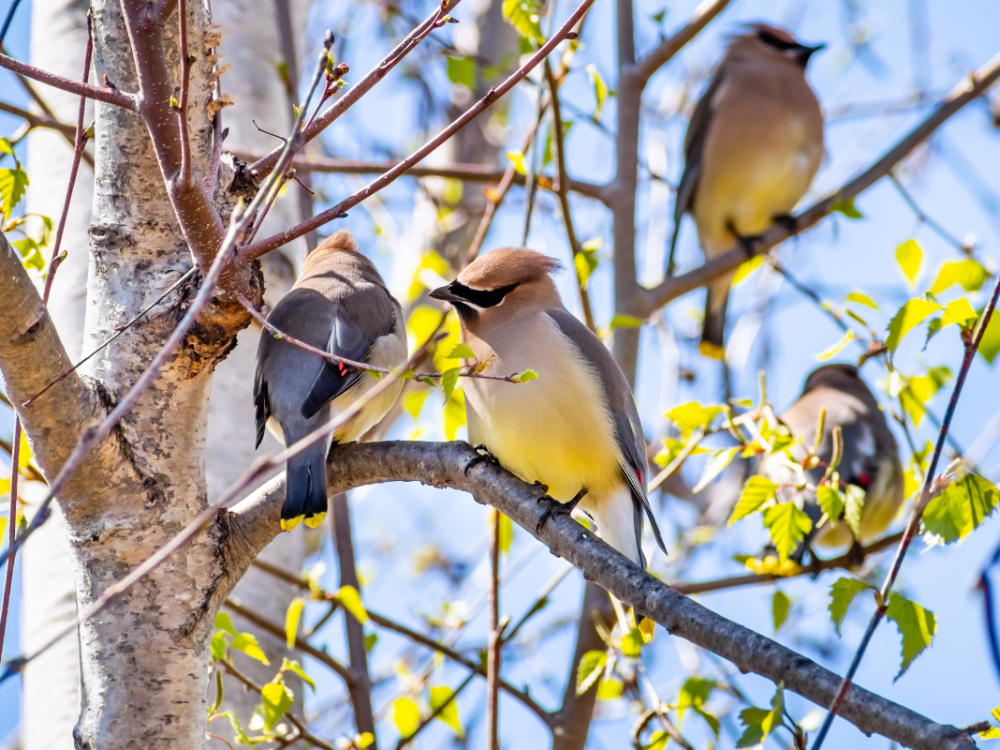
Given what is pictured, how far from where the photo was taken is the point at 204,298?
4.35 feet

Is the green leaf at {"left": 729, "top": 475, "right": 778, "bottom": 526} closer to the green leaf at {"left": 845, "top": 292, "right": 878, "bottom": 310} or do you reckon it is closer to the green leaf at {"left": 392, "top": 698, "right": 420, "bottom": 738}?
the green leaf at {"left": 845, "top": 292, "right": 878, "bottom": 310}

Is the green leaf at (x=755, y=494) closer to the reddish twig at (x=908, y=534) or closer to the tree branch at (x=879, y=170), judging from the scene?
the reddish twig at (x=908, y=534)

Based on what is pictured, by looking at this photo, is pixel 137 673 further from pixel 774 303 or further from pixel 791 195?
pixel 774 303

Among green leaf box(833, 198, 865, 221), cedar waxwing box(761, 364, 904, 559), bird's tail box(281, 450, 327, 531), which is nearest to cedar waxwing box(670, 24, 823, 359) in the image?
cedar waxwing box(761, 364, 904, 559)

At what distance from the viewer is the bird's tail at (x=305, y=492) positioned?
2.22 meters

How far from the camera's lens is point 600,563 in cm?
202

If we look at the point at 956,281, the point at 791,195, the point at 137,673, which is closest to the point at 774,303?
the point at 791,195

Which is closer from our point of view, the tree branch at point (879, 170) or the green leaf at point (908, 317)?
the green leaf at point (908, 317)

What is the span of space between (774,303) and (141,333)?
217 inches

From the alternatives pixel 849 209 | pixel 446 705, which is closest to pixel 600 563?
pixel 446 705

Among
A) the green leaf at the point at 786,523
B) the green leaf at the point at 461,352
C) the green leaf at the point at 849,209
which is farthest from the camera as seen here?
the green leaf at the point at 849,209

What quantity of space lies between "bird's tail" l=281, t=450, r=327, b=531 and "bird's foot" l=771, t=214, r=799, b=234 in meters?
2.98

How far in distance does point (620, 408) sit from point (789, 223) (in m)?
2.30

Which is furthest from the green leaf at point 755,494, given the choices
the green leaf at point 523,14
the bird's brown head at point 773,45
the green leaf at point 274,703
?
the bird's brown head at point 773,45
